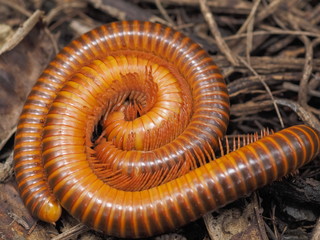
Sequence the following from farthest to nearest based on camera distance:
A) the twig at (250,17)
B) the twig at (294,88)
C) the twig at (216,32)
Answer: the twig at (250,17)
the twig at (216,32)
the twig at (294,88)

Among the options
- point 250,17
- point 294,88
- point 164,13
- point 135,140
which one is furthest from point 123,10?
point 294,88

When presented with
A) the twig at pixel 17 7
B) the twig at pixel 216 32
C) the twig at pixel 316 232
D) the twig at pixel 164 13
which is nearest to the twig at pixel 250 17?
the twig at pixel 216 32

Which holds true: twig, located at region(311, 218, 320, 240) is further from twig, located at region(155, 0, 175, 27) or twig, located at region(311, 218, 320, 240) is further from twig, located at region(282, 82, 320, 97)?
twig, located at region(155, 0, 175, 27)

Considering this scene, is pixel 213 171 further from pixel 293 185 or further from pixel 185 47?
pixel 185 47

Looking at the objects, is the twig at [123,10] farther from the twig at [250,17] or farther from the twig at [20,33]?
the twig at [250,17]

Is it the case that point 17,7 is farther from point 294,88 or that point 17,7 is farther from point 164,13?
point 294,88

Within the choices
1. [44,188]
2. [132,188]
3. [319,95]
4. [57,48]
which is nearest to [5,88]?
[57,48]
